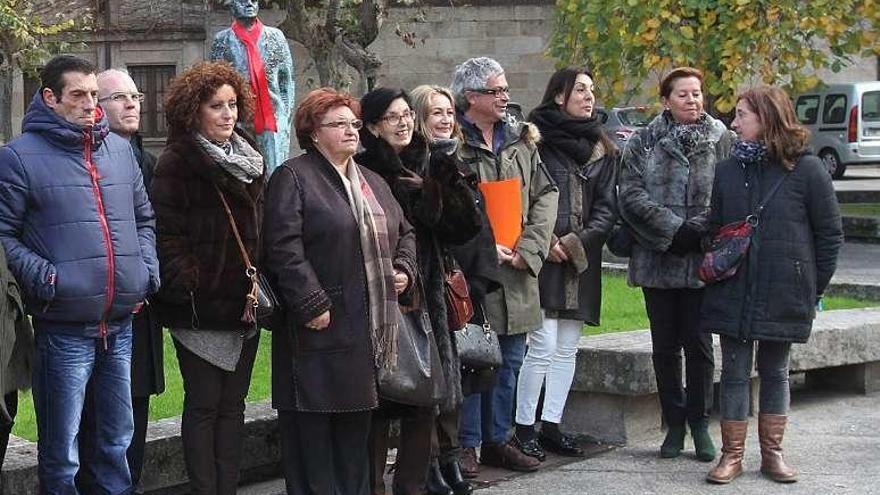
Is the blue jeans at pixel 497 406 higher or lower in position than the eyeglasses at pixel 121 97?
lower

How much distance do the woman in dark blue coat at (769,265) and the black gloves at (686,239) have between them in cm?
17

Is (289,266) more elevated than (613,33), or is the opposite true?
(613,33)

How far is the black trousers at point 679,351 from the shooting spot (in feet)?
25.3

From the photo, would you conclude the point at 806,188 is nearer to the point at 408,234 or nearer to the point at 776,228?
the point at 776,228

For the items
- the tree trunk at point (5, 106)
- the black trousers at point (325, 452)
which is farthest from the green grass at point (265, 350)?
the tree trunk at point (5, 106)

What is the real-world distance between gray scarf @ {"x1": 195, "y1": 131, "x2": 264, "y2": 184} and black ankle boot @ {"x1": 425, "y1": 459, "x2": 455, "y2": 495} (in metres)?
1.69

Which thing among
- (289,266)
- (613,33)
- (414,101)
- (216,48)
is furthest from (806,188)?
(613,33)

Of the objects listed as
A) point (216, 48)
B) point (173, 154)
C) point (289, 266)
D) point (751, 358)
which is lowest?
point (751, 358)

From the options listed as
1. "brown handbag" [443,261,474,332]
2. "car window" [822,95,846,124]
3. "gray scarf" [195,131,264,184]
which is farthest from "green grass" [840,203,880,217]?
"gray scarf" [195,131,264,184]

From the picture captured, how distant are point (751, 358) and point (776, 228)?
66 centimetres

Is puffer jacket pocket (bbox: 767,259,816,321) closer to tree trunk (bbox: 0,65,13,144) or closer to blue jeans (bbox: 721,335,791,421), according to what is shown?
blue jeans (bbox: 721,335,791,421)

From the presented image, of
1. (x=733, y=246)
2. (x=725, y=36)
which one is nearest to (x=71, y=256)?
(x=733, y=246)

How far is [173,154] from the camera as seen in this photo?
6293 mm

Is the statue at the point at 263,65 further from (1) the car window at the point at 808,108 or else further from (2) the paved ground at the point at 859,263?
(1) the car window at the point at 808,108
